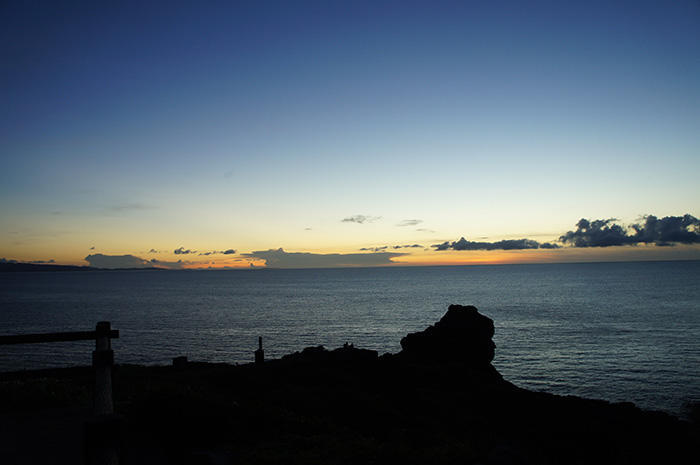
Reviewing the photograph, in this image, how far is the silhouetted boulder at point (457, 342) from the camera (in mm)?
39562

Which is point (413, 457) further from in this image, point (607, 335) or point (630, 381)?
point (607, 335)

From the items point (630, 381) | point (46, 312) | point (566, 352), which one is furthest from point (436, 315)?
point (46, 312)

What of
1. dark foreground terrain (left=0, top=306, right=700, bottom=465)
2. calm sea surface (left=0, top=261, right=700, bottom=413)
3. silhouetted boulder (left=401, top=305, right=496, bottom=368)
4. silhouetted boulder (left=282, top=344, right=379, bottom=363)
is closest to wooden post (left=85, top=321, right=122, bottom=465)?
dark foreground terrain (left=0, top=306, right=700, bottom=465)

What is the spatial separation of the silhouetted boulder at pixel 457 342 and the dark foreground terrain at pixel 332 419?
1.26 metres

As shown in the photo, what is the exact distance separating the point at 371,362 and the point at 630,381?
98.6 feet

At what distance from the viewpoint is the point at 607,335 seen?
223ft

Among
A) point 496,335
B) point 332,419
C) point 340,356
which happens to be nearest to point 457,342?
point 340,356

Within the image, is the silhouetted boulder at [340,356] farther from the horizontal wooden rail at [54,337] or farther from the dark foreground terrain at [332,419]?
the horizontal wooden rail at [54,337]

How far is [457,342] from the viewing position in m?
40.6

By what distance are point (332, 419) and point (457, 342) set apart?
92.4ft

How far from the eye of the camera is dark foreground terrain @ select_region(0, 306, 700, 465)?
29.0ft

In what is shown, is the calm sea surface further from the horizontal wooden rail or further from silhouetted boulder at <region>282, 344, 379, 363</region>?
the horizontal wooden rail

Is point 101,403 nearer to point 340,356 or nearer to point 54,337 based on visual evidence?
point 54,337

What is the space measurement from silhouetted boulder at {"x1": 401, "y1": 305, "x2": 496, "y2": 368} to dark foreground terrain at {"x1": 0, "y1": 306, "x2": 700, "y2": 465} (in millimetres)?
1257
